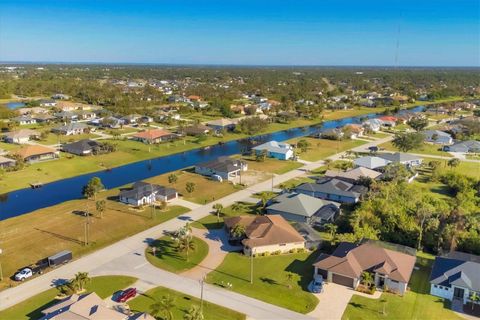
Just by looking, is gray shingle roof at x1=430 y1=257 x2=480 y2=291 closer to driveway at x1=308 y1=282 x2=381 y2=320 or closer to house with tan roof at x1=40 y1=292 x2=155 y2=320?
driveway at x1=308 y1=282 x2=381 y2=320

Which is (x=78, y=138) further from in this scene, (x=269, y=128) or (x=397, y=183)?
(x=397, y=183)

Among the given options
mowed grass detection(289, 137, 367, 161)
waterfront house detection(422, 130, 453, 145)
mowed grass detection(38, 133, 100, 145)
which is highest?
waterfront house detection(422, 130, 453, 145)

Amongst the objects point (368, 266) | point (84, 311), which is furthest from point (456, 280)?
point (84, 311)

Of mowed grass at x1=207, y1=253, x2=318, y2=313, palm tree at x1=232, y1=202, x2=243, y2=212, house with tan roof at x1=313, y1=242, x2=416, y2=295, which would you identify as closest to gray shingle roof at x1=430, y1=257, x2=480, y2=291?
house with tan roof at x1=313, y1=242, x2=416, y2=295

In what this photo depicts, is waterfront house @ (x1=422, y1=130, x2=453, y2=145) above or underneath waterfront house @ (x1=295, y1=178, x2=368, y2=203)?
above

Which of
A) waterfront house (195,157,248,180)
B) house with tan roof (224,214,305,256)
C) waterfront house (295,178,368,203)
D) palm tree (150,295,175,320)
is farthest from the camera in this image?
waterfront house (195,157,248,180)
